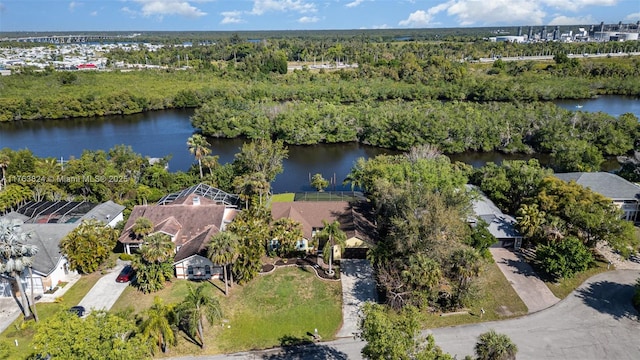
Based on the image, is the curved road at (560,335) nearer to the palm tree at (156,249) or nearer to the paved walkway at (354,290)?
the paved walkway at (354,290)

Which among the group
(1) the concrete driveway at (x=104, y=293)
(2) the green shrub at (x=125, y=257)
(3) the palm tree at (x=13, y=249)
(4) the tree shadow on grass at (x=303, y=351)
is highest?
(3) the palm tree at (x=13, y=249)

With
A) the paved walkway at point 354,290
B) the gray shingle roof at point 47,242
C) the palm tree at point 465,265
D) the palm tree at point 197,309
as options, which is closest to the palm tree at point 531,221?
the palm tree at point 465,265

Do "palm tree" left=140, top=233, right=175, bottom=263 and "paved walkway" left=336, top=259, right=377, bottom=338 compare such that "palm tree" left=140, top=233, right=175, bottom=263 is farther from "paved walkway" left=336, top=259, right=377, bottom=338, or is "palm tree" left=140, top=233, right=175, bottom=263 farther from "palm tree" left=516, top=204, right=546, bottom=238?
"palm tree" left=516, top=204, right=546, bottom=238

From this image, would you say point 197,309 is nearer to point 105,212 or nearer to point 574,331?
point 105,212

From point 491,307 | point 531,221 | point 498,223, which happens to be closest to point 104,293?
point 491,307

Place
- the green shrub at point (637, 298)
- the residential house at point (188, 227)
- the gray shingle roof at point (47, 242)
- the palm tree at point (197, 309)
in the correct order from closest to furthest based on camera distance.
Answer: the palm tree at point (197, 309)
the green shrub at point (637, 298)
the gray shingle roof at point (47, 242)
the residential house at point (188, 227)
